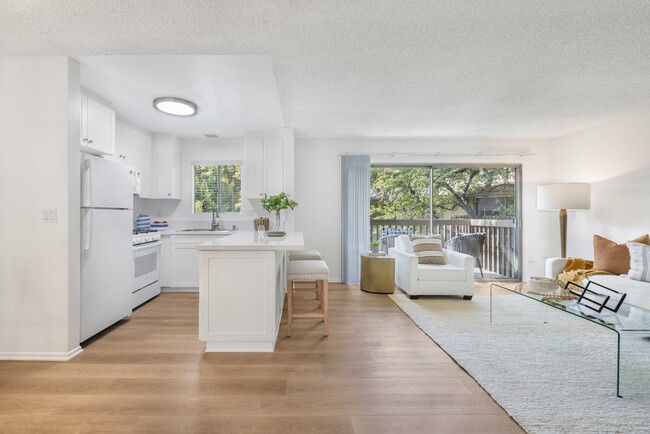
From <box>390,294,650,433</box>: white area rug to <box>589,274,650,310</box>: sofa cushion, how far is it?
0.38m

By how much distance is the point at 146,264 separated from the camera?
3.89 metres

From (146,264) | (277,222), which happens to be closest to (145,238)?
(146,264)

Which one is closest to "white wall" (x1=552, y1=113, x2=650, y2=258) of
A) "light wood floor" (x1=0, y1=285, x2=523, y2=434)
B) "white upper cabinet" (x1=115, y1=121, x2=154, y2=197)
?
"light wood floor" (x1=0, y1=285, x2=523, y2=434)

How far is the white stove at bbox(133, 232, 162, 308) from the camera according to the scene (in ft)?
11.8

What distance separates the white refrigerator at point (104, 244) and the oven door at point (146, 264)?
39 centimetres

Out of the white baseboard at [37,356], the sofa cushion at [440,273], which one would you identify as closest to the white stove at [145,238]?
the white baseboard at [37,356]

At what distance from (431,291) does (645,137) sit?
3.10m

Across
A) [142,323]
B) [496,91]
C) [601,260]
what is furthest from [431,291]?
[142,323]

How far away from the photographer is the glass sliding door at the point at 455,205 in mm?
5215

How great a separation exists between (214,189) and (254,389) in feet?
12.0

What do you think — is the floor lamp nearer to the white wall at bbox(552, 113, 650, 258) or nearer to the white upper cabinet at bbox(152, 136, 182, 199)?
the white wall at bbox(552, 113, 650, 258)

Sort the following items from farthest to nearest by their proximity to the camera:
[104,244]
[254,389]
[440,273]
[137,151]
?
[137,151] → [440,273] → [104,244] → [254,389]

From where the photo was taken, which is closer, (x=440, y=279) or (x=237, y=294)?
(x=237, y=294)

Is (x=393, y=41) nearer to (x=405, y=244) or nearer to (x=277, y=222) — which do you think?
(x=277, y=222)
